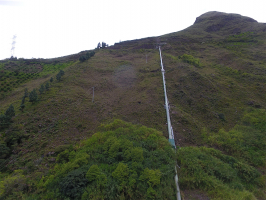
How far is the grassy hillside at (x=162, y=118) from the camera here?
630 cm

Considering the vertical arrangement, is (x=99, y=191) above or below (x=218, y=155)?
above

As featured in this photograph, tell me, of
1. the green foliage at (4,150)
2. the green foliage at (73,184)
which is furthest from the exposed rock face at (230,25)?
the green foliage at (4,150)

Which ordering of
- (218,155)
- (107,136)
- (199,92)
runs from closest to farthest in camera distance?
1. (218,155)
2. (107,136)
3. (199,92)

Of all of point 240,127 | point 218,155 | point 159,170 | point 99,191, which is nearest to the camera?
point 99,191

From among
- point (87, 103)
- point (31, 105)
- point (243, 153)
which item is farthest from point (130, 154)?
point (31, 105)

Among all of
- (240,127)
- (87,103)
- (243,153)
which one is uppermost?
(87,103)

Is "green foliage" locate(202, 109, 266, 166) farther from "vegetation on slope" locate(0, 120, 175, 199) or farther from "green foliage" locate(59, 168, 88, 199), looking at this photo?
"green foliage" locate(59, 168, 88, 199)

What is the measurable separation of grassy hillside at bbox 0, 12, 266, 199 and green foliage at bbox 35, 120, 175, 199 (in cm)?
13

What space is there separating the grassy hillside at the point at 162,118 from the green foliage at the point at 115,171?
0.13 meters

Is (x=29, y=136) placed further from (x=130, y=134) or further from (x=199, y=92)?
(x=199, y=92)

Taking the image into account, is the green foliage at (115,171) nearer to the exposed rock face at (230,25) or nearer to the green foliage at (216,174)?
the green foliage at (216,174)

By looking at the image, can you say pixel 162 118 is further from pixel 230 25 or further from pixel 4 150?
pixel 230 25

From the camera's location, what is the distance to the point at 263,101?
42.5ft

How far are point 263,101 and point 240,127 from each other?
19.7ft
